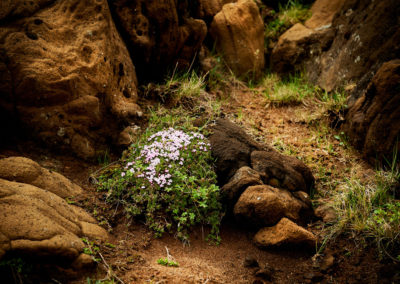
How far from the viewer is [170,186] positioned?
3.32 meters

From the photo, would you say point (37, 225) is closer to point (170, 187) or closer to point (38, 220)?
point (38, 220)

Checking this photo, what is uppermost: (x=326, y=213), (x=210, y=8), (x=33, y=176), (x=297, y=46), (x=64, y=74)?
(x=210, y=8)

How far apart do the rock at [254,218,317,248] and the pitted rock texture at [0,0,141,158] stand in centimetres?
241

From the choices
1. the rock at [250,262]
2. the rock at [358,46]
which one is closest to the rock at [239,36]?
the rock at [358,46]

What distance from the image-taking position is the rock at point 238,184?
3.36m

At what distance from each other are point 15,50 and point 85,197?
1.88 metres

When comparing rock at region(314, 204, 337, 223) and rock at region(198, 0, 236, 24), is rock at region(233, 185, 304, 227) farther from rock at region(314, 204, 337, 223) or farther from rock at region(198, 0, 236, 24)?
rock at region(198, 0, 236, 24)

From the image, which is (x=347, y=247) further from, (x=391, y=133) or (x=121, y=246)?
(x=121, y=246)

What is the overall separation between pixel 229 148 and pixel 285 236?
4.14 feet

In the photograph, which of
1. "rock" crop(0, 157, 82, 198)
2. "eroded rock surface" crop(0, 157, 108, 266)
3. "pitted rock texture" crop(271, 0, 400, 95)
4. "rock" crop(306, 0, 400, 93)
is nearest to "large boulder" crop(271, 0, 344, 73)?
"pitted rock texture" crop(271, 0, 400, 95)

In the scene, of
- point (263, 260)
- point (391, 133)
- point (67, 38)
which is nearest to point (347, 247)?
point (263, 260)

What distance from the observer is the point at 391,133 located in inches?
153

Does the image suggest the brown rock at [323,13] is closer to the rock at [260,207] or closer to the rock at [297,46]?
the rock at [297,46]

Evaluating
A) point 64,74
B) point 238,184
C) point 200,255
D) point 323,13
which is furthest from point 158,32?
point 323,13
